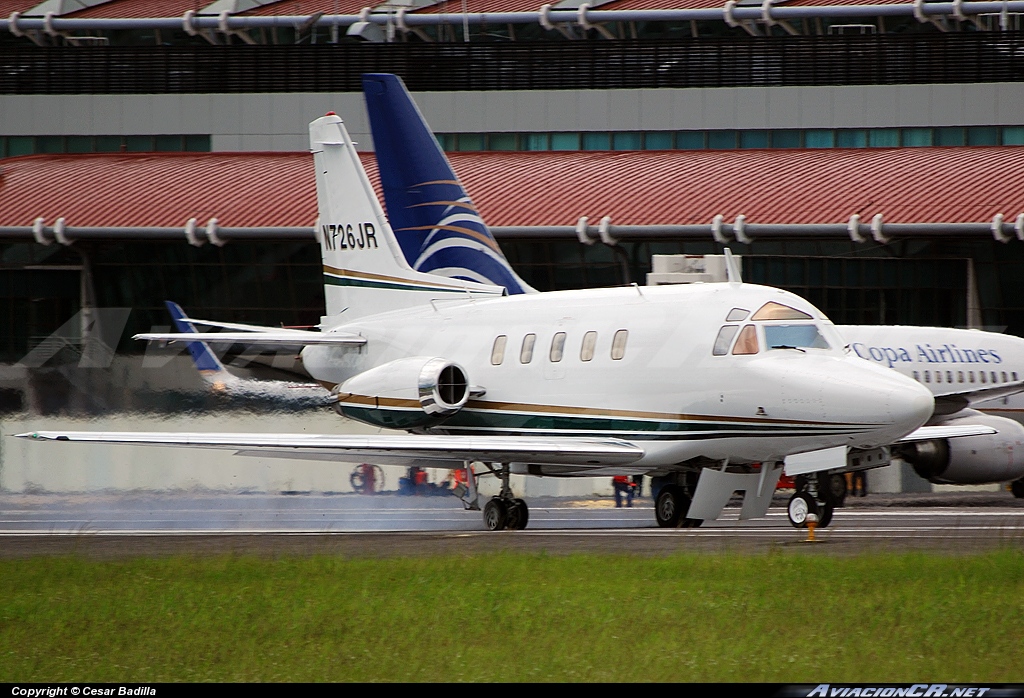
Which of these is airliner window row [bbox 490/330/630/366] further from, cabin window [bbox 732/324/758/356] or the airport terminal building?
the airport terminal building

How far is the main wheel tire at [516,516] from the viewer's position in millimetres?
21828

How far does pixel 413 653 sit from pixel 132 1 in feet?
180

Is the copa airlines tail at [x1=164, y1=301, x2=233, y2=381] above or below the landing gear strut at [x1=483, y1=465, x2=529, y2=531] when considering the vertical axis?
above

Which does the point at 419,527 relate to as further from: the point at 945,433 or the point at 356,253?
the point at 945,433

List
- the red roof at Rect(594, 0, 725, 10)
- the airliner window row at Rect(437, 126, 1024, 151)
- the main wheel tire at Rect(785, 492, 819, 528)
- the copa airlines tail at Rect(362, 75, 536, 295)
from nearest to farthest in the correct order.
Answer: the main wheel tire at Rect(785, 492, 819, 528) < the copa airlines tail at Rect(362, 75, 536, 295) < the airliner window row at Rect(437, 126, 1024, 151) < the red roof at Rect(594, 0, 725, 10)

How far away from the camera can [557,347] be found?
2198 centimetres

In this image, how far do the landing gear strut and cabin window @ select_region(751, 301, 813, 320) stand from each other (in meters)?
4.58

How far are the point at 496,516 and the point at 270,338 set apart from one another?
4817mm

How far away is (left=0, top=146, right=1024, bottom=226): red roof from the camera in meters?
37.8

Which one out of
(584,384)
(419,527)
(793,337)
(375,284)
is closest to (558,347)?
(584,384)

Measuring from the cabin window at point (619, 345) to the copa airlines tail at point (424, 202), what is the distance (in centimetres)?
588

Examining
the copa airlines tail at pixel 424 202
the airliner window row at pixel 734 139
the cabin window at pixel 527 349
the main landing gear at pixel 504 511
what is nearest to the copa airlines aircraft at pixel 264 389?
the copa airlines tail at pixel 424 202

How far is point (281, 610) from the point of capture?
11398 millimetres

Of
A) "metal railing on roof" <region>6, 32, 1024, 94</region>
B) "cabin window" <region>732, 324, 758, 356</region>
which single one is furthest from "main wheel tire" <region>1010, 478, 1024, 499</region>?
"metal railing on roof" <region>6, 32, 1024, 94</region>
